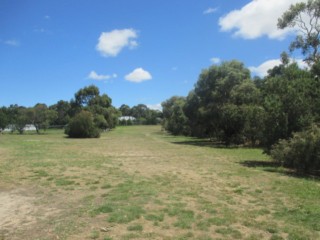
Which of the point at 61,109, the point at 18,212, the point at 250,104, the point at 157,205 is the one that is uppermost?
the point at 61,109

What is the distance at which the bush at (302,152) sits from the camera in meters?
14.7

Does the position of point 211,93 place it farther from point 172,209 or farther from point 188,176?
point 172,209

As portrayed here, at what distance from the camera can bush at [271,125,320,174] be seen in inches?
579

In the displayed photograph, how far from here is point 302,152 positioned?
49.6 ft

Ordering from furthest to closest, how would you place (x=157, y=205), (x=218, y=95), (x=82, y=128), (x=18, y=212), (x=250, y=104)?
1. (x=82, y=128)
2. (x=218, y=95)
3. (x=250, y=104)
4. (x=157, y=205)
5. (x=18, y=212)

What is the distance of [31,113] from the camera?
68375 millimetres

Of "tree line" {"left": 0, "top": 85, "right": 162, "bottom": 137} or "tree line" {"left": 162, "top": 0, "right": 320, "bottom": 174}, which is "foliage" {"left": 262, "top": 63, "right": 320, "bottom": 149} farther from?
"tree line" {"left": 0, "top": 85, "right": 162, "bottom": 137}

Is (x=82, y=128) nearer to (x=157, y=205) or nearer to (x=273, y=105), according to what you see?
(x=273, y=105)

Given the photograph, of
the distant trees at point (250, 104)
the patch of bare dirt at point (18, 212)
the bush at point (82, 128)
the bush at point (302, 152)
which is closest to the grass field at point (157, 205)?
→ the patch of bare dirt at point (18, 212)

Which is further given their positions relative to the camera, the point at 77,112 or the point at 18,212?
the point at 77,112

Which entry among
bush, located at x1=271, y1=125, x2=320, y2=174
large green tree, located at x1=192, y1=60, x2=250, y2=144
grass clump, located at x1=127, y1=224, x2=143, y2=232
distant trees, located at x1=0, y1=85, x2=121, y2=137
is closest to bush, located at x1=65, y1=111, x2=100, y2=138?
distant trees, located at x1=0, y1=85, x2=121, y2=137

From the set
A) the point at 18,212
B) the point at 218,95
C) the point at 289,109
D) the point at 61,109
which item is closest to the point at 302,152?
the point at 289,109

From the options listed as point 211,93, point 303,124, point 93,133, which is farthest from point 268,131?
point 93,133

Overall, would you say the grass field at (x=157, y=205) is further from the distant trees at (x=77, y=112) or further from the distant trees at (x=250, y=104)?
the distant trees at (x=77, y=112)
